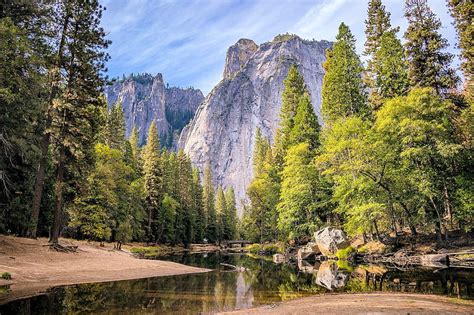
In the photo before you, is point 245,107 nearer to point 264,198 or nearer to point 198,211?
point 198,211

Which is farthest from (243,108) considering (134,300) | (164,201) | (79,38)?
(134,300)

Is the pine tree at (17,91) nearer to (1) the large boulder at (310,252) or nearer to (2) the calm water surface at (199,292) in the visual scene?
(2) the calm water surface at (199,292)

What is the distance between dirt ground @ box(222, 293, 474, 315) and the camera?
8055mm

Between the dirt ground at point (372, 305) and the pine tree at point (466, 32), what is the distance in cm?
2166

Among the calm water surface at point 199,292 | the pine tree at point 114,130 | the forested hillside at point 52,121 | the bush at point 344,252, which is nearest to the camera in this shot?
the calm water surface at point 199,292

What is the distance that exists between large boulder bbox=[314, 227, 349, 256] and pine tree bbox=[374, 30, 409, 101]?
41.9 ft

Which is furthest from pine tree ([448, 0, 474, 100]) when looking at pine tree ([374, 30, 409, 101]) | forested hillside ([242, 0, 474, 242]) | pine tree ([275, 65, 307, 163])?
pine tree ([275, 65, 307, 163])

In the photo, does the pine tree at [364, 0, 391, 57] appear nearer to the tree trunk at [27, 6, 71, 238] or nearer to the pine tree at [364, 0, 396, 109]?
the pine tree at [364, 0, 396, 109]

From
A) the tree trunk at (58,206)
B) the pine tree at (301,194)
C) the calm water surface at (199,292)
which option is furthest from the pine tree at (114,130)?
the calm water surface at (199,292)

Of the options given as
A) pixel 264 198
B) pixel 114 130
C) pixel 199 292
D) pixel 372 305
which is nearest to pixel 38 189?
pixel 199 292

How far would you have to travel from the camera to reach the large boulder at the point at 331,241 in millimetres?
27311

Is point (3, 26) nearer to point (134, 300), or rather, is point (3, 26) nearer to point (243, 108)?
point (134, 300)

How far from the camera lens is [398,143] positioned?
2538 cm

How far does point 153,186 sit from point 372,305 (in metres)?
44.5
